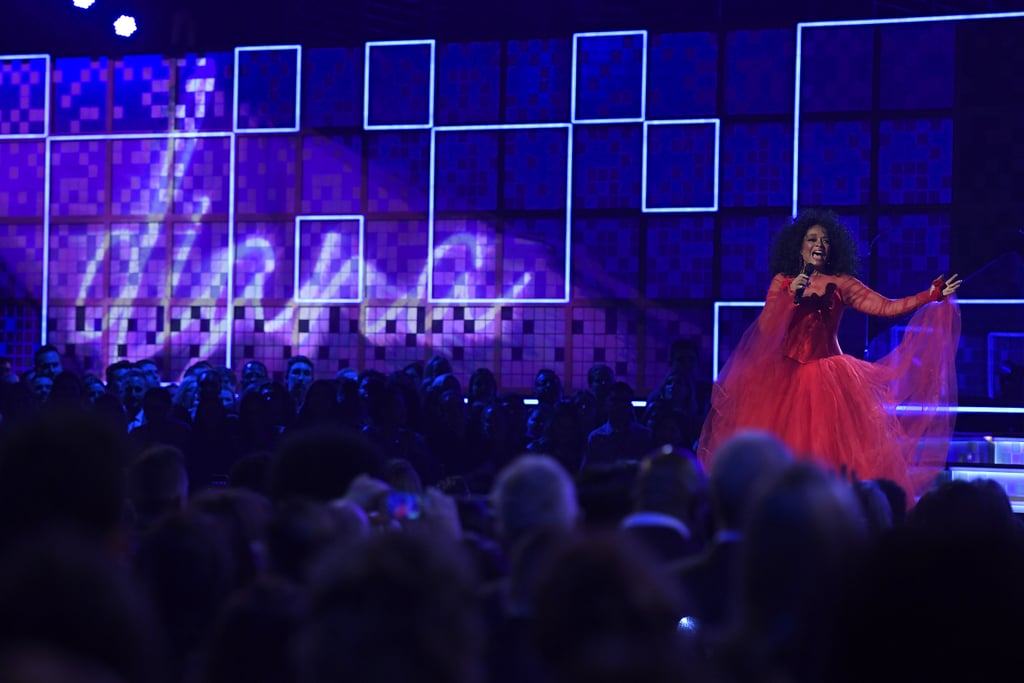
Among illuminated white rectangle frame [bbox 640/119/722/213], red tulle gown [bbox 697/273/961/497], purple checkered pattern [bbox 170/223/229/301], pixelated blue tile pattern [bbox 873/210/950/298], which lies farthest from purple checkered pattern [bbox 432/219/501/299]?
red tulle gown [bbox 697/273/961/497]

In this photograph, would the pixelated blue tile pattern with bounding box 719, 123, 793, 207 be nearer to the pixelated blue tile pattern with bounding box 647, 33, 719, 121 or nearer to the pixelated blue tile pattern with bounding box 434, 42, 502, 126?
the pixelated blue tile pattern with bounding box 647, 33, 719, 121

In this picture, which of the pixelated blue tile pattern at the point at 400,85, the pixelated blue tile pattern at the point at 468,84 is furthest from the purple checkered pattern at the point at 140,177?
the pixelated blue tile pattern at the point at 468,84

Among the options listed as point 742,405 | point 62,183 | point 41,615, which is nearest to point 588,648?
point 41,615

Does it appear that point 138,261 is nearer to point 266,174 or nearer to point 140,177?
point 140,177

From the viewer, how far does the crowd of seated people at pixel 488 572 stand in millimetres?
1646

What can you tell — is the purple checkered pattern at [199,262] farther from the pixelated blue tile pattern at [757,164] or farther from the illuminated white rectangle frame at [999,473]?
the illuminated white rectangle frame at [999,473]

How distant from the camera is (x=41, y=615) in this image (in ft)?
5.19

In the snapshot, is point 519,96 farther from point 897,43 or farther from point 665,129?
point 897,43

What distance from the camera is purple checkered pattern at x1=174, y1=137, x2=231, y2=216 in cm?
1102

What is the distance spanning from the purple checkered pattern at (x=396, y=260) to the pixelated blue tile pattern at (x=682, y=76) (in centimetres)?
219

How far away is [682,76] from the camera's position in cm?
1009

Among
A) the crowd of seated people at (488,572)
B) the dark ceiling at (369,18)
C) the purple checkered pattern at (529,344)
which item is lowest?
the crowd of seated people at (488,572)

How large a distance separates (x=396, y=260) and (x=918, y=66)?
441 cm

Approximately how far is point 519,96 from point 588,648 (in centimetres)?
906
